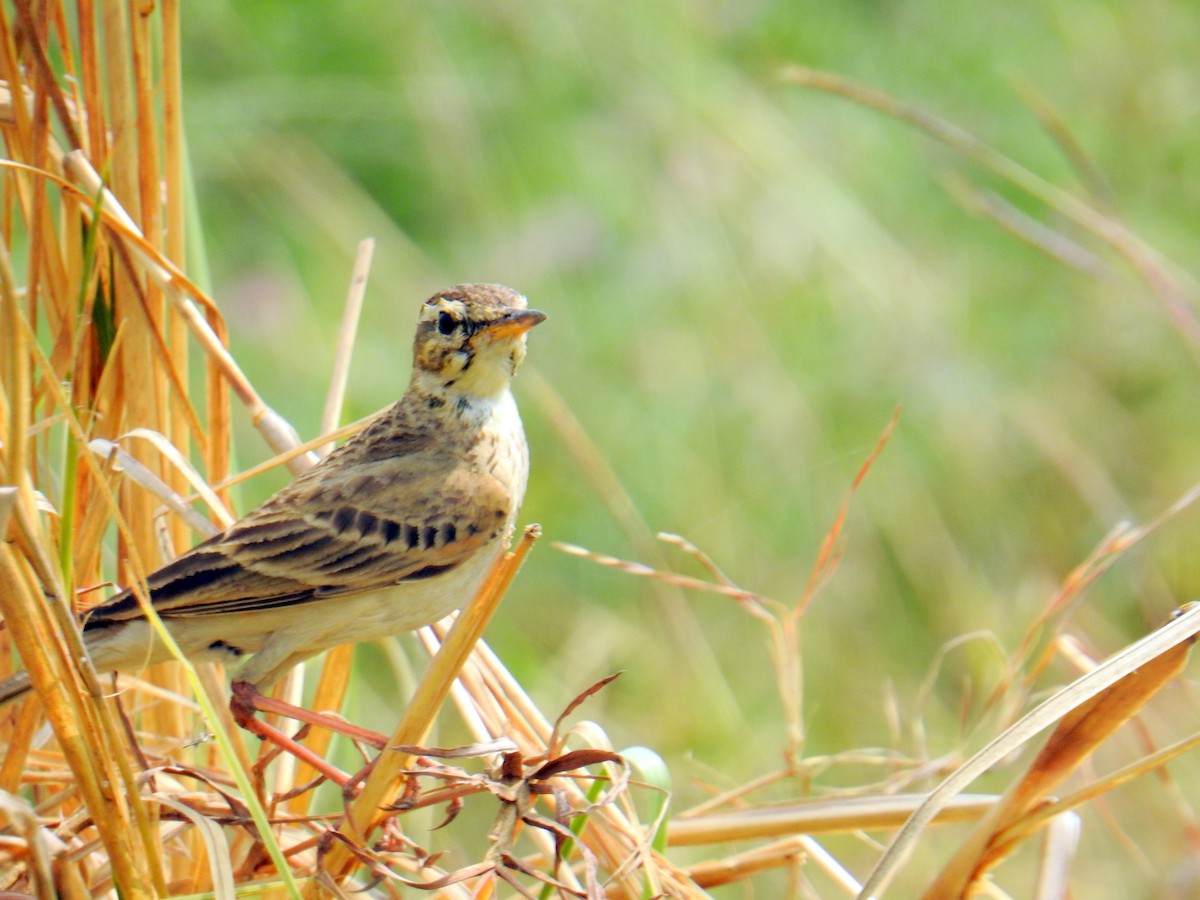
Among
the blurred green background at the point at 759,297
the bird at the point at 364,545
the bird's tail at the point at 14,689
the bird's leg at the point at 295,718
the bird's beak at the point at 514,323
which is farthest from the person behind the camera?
the blurred green background at the point at 759,297

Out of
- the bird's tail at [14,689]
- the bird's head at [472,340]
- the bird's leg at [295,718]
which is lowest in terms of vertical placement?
the bird's leg at [295,718]

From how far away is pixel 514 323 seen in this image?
3711mm

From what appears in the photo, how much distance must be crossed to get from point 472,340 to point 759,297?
278 centimetres

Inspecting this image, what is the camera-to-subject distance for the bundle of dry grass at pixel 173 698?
7.23 ft

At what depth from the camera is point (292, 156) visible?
20.6 ft

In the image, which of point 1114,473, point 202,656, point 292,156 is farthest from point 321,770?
point 1114,473

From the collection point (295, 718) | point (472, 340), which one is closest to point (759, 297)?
point (472, 340)

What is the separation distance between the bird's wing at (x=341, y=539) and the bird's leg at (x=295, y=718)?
0.77 ft

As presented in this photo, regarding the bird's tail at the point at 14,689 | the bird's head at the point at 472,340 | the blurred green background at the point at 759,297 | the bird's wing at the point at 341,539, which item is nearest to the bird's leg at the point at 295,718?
the bird's wing at the point at 341,539

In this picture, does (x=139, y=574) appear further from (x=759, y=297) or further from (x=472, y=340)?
(x=759, y=297)

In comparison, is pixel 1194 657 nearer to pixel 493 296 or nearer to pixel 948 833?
pixel 948 833

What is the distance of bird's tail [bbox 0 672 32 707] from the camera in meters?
2.50

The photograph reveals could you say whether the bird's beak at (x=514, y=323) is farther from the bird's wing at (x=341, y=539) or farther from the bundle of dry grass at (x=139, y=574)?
the bundle of dry grass at (x=139, y=574)

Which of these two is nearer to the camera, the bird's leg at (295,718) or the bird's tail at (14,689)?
the bird's tail at (14,689)
